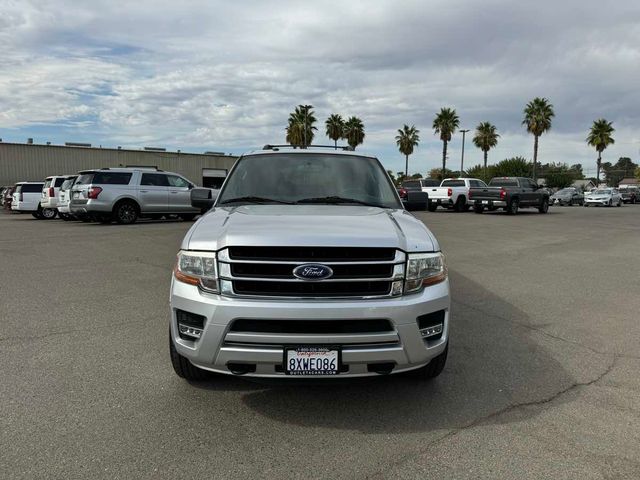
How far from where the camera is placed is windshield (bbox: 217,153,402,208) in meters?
4.76

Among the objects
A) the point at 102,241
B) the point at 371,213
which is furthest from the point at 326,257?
the point at 102,241

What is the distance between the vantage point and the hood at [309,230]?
3.28 metres

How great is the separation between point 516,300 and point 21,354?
19.2 ft

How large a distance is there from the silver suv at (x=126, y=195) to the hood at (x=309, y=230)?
14.8m

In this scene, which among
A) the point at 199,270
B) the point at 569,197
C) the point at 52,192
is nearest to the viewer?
the point at 199,270

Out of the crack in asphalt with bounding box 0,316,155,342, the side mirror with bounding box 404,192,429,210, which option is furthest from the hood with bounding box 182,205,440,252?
the crack in asphalt with bounding box 0,316,155,342

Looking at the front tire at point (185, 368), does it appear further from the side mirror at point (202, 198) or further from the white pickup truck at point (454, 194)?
the white pickup truck at point (454, 194)

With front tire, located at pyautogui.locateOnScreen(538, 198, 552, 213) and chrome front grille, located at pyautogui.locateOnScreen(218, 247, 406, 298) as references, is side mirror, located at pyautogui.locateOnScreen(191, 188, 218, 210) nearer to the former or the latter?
chrome front grille, located at pyautogui.locateOnScreen(218, 247, 406, 298)

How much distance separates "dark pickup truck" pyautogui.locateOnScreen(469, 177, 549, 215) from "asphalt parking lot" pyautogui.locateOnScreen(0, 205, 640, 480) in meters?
18.5

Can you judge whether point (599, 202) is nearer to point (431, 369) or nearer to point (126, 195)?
point (126, 195)

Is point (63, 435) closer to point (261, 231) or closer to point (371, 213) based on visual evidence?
point (261, 231)

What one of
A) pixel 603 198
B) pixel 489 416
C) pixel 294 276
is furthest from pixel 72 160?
pixel 489 416

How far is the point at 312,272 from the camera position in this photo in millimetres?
3217

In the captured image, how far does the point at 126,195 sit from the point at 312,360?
16.4 metres
